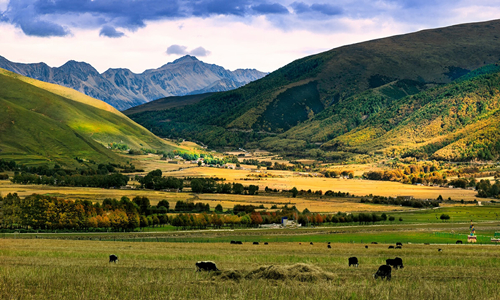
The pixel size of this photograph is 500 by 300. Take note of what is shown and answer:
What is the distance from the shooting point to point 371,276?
33.9 metres

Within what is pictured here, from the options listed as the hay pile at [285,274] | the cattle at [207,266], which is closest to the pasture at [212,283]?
the hay pile at [285,274]

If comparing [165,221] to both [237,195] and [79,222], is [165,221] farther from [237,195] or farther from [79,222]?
[237,195]

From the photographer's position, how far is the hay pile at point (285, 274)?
3169 centimetres

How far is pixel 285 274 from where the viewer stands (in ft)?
105

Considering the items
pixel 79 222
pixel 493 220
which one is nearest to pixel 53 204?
pixel 79 222

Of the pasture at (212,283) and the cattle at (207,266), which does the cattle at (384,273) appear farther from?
the cattle at (207,266)

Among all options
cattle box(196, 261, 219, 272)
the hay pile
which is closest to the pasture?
the hay pile

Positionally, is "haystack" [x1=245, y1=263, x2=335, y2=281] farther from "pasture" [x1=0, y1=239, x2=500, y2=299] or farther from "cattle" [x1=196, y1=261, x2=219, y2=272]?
"cattle" [x1=196, y1=261, x2=219, y2=272]

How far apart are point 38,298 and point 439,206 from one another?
150 meters

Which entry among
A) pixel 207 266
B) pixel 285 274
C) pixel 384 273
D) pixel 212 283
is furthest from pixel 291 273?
pixel 207 266

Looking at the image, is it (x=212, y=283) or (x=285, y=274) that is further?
(x=285, y=274)

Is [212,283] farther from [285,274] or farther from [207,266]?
[207,266]

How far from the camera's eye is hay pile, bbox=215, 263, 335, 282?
104 ft

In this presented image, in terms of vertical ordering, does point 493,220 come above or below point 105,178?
below
